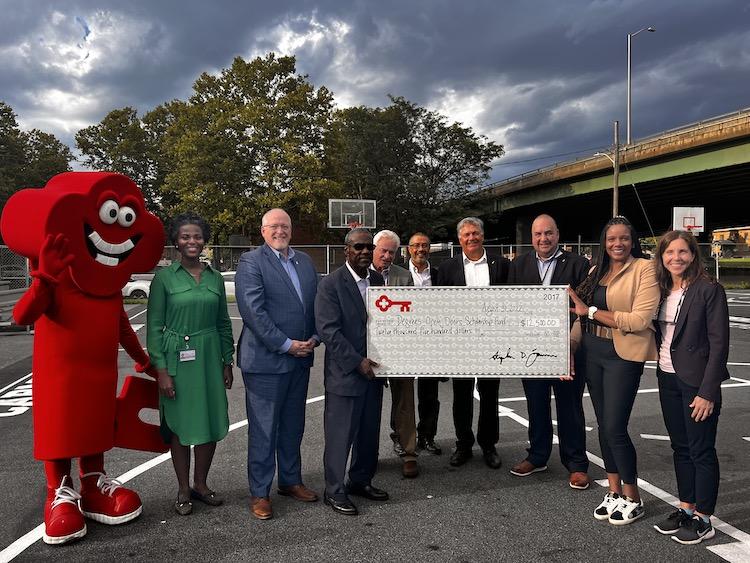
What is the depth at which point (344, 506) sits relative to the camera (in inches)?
140

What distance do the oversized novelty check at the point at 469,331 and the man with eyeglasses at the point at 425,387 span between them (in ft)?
2.37

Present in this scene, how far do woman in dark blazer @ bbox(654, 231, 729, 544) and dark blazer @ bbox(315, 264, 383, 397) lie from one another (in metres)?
1.87

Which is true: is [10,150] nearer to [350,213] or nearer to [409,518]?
[350,213]

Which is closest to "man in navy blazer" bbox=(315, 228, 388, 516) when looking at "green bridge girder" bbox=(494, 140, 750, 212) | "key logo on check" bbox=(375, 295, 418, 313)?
"key logo on check" bbox=(375, 295, 418, 313)

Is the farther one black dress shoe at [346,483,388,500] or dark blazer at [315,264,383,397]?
black dress shoe at [346,483,388,500]

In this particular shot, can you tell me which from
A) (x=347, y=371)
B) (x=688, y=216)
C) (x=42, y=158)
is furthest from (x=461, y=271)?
(x=42, y=158)

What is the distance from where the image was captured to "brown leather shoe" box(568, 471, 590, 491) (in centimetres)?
393

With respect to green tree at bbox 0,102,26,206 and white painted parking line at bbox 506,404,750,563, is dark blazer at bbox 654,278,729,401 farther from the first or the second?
green tree at bbox 0,102,26,206

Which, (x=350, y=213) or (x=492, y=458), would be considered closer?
(x=492, y=458)

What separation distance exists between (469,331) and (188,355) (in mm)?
1903

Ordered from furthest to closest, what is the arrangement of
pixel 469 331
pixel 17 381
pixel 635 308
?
pixel 17 381, pixel 469 331, pixel 635 308

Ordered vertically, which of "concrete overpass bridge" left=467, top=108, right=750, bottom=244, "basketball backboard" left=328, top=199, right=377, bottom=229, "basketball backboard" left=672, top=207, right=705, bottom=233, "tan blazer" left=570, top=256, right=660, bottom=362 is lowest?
"tan blazer" left=570, top=256, right=660, bottom=362

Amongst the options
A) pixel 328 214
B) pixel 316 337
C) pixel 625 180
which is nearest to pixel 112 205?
pixel 316 337

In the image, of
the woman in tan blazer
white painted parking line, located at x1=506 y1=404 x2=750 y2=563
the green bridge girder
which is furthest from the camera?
the green bridge girder
